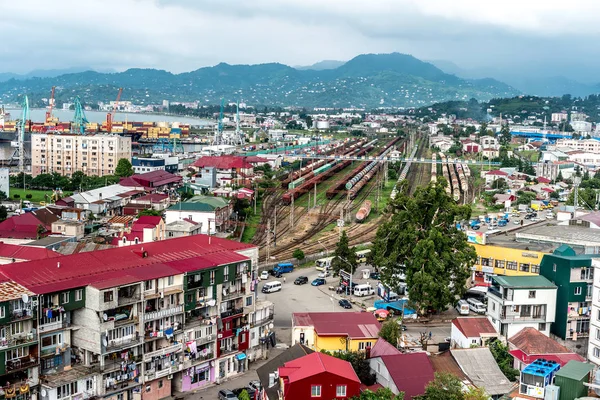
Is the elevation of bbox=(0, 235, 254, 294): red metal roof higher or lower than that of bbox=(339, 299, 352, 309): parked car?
higher

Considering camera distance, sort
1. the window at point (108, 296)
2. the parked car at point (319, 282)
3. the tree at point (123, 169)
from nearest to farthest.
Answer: the window at point (108, 296) → the parked car at point (319, 282) → the tree at point (123, 169)

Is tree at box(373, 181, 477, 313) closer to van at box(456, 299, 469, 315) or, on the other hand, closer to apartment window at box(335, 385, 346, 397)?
van at box(456, 299, 469, 315)

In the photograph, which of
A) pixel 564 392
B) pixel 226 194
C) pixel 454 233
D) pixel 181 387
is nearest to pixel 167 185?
pixel 226 194

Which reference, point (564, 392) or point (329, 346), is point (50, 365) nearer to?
point (329, 346)

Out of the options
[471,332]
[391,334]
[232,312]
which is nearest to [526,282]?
[471,332]

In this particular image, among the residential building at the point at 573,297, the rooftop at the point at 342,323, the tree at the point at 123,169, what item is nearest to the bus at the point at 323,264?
the rooftop at the point at 342,323

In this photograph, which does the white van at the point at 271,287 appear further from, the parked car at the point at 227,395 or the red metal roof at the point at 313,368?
the red metal roof at the point at 313,368

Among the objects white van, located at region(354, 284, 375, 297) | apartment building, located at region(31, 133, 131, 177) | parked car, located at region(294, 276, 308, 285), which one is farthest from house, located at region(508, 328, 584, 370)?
apartment building, located at region(31, 133, 131, 177)
